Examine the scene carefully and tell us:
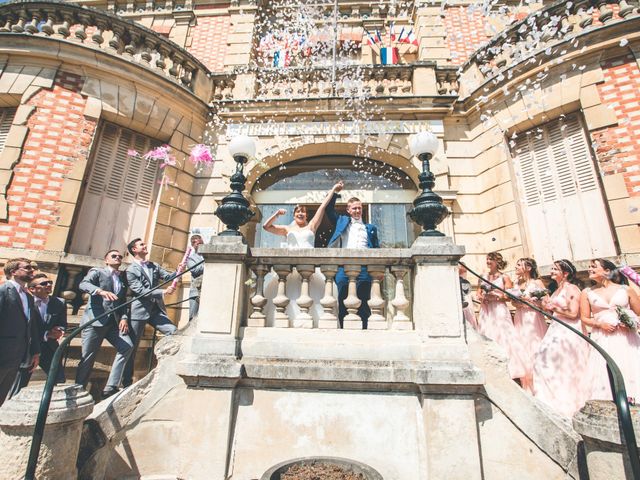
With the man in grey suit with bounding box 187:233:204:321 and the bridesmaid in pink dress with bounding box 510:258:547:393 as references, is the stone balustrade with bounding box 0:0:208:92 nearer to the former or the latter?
the man in grey suit with bounding box 187:233:204:321

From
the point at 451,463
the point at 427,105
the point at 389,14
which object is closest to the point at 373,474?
the point at 451,463

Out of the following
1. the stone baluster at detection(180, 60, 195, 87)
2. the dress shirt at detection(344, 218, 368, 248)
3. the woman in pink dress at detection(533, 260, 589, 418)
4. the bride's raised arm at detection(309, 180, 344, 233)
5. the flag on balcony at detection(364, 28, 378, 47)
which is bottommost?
the woman in pink dress at detection(533, 260, 589, 418)

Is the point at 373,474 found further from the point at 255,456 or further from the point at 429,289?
the point at 429,289

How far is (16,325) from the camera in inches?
134

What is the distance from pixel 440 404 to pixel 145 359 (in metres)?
4.98

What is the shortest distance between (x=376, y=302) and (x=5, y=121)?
7.50 meters

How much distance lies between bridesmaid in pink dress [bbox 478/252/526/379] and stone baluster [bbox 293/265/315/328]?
83.7 inches

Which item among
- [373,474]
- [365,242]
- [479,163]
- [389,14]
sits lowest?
[373,474]

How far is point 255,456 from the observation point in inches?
104

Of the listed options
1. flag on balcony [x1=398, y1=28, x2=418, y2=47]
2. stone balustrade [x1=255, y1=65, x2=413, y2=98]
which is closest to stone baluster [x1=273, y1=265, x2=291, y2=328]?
stone balustrade [x1=255, y1=65, x2=413, y2=98]

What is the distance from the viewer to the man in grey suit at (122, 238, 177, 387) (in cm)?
Result: 417

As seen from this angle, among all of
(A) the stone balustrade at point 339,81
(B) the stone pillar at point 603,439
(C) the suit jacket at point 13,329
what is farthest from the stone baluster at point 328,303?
(A) the stone balustrade at point 339,81

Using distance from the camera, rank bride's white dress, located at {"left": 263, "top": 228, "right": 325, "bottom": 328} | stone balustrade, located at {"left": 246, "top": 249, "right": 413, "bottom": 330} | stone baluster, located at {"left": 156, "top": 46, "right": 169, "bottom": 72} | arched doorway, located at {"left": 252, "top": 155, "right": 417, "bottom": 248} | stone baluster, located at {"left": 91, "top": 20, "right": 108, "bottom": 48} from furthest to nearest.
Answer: arched doorway, located at {"left": 252, "top": 155, "right": 417, "bottom": 248} → stone baluster, located at {"left": 156, "top": 46, "right": 169, "bottom": 72} → stone baluster, located at {"left": 91, "top": 20, "right": 108, "bottom": 48} → bride's white dress, located at {"left": 263, "top": 228, "right": 325, "bottom": 328} → stone balustrade, located at {"left": 246, "top": 249, "right": 413, "bottom": 330}

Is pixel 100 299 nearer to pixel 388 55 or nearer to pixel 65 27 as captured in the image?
pixel 65 27
